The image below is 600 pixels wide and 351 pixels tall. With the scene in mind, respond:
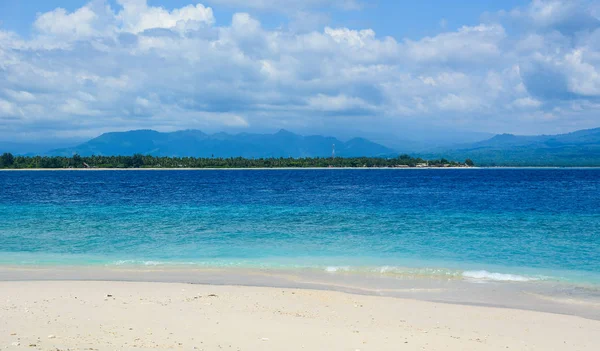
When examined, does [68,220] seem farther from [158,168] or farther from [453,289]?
[158,168]

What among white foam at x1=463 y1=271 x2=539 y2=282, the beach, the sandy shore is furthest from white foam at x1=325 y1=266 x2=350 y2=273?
white foam at x1=463 y1=271 x2=539 y2=282

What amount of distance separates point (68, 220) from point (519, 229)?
29.0 meters

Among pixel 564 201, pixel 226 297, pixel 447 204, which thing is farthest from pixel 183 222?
pixel 564 201

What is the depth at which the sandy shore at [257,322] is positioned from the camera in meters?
9.97

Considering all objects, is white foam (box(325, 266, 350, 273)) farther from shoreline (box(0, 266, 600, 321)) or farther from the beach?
shoreline (box(0, 266, 600, 321))

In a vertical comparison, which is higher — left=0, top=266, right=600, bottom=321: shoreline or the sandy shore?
the sandy shore

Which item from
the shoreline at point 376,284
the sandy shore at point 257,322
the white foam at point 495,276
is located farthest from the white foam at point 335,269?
the white foam at point 495,276

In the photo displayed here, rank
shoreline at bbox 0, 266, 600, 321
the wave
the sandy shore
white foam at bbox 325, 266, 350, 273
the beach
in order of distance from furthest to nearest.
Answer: white foam at bbox 325, 266, 350, 273 < the wave < shoreline at bbox 0, 266, 600, 321 < the beach < the sandy shore

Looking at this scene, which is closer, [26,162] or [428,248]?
[428,248]

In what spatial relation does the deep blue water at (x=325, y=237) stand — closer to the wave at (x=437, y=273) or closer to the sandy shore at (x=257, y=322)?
the wave at (x=437, y=273)

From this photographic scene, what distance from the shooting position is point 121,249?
77.5 ft

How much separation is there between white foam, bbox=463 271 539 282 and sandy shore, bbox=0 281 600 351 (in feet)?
A: 13.8

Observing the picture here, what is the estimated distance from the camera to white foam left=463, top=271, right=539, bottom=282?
56.7 feet

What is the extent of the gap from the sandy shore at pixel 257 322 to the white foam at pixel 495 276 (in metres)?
4.21
